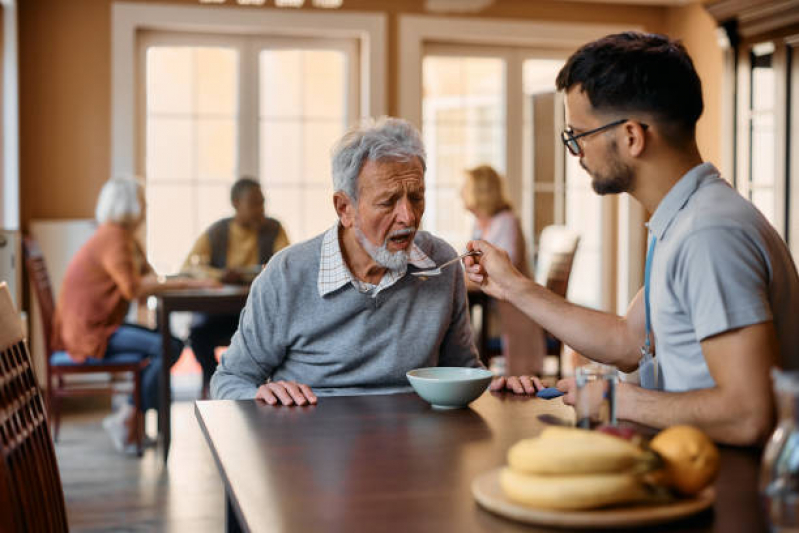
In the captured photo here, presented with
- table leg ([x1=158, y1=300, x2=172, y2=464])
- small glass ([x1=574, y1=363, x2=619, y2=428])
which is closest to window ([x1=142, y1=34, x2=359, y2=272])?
table leg ([x1=158, y1=300, x2=172, y2=464])

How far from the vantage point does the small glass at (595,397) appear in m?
1.21

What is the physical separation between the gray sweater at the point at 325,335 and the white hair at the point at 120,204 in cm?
270

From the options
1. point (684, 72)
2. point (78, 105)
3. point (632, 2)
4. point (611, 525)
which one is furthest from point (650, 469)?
point (632, 2)

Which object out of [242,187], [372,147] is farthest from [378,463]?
[242,187]

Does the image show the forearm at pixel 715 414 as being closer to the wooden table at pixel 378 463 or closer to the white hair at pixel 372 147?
the wooden table at pixel 378 463

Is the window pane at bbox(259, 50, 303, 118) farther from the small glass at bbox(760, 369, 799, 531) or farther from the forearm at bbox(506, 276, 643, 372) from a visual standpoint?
the small glass at bbox(760, 369, 799, 531)

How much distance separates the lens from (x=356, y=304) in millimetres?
2080

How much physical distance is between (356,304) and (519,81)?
4.63m

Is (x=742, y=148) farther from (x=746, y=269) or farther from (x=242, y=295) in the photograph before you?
(x=746, y=269)

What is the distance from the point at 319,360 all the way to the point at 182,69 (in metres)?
4.22

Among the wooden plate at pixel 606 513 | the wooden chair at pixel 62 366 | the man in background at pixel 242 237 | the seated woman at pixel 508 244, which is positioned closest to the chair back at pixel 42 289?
the wooden chair at pixel 62 366

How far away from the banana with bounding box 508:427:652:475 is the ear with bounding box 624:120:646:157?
75 cm

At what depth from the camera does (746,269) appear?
1.38 m

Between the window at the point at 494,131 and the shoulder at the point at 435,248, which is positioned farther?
the window at the point at 494,131
